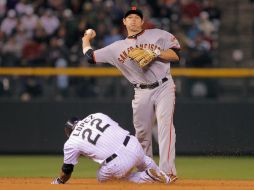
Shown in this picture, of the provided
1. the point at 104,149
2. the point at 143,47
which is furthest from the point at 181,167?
the point at 104,149

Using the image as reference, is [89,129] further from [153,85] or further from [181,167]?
[181,167]

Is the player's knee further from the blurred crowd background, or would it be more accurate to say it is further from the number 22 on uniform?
the blurred crowd background

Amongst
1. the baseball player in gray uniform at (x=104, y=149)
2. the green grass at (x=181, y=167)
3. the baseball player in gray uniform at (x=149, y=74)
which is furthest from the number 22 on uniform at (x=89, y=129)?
the green grass at (x=181, y=167)

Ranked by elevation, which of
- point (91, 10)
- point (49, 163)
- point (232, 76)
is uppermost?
point (91, 10)

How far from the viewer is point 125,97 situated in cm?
1470

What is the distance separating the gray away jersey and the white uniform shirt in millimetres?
1017

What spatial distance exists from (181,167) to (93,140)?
14.5 feet

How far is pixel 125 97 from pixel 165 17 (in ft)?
7.83

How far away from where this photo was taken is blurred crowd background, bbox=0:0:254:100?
14.7 metres

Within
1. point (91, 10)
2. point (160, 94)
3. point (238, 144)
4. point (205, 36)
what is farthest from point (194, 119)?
point (160, 94)

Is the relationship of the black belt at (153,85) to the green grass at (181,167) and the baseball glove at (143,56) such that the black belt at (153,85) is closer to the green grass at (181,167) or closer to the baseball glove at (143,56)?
the baseball glove at (143,56)

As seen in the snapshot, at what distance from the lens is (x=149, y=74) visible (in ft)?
32.2

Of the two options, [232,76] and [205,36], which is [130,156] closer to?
[232,76]

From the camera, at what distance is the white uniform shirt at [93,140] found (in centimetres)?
891
